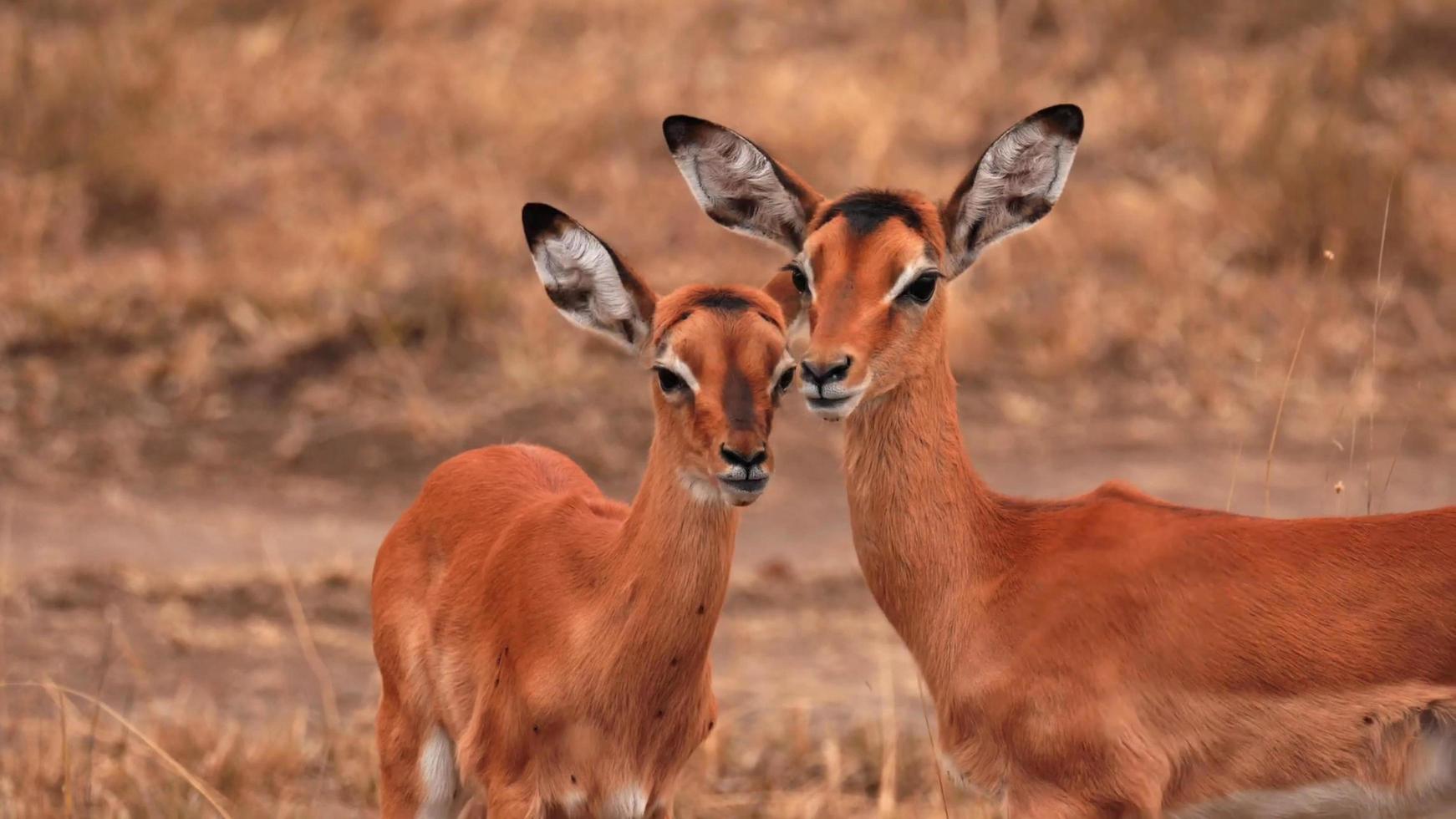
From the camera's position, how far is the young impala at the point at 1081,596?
15.7 ft

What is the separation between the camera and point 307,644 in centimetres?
697

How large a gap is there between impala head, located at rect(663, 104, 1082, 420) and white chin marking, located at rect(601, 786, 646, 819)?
100 centimetres

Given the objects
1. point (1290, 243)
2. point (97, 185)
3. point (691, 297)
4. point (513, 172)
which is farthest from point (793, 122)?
point (691, 297)

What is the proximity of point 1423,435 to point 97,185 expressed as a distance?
27.1ft

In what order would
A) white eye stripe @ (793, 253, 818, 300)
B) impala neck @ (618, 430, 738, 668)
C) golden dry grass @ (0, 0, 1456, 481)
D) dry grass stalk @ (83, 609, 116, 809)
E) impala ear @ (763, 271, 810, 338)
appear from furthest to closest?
golden dry grass @ (0, 0, 1456, 481)
dry grass stalk @ (83, 609, 116, 809)
impala ear @ (763, 271, 810, 338)
white eye stripe @ (793, 253, 818, 300)
impala neck @ (618, 430, 738, 668)

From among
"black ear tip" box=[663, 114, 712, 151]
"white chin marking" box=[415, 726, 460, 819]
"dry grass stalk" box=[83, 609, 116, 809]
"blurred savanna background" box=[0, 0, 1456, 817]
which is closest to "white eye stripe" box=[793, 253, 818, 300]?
"black ear tip" box=[663, 114, 712, 151]

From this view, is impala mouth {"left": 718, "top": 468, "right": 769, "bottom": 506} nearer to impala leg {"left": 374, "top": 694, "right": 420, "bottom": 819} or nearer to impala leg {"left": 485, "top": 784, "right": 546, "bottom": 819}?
impala leg {"left": 485, "top": 784, "right": 546, "bottom": 819}

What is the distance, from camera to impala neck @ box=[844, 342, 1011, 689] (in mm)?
5270

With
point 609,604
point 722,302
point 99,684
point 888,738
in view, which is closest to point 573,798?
point 609,604

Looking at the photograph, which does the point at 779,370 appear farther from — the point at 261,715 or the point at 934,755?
the point at 261,715

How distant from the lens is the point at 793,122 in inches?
610

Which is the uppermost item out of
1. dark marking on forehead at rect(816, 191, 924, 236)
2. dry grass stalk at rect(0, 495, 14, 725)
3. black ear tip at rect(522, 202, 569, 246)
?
dark marking on forehead at rect(816, 191, 924, 236)

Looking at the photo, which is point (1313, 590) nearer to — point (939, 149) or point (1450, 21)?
point (939, 149)

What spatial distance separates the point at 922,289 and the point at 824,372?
47 cm
